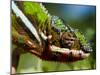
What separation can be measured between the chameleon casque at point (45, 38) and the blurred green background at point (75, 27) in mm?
45

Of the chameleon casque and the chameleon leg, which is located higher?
the chameleon casque

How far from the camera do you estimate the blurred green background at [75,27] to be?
7.07ft

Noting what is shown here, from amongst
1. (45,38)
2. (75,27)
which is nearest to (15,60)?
(45,38)

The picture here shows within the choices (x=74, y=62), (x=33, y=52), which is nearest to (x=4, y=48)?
(x=33, y=52)

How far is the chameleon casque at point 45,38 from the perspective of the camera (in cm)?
Result: 212

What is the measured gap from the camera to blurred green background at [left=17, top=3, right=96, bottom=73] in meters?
2.15

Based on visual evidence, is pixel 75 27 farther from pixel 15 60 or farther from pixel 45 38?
pixel 15 60

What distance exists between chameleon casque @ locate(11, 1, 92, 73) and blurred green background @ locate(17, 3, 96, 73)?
0.05 meters

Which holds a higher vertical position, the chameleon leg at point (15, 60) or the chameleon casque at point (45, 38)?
the chameleon casque at point (45, 38)

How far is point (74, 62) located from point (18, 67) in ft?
2.02

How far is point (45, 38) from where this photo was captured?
221cm

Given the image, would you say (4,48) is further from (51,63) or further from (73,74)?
(73,74)

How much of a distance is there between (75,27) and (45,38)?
14.4 inches

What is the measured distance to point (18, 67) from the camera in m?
2.11
